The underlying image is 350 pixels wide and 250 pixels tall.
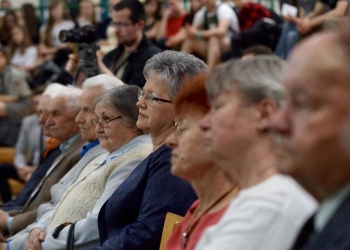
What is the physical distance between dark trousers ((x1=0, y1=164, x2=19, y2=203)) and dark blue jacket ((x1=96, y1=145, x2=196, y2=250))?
191 inches

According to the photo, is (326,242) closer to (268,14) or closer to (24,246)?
(24,246)

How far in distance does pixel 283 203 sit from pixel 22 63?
10.3m

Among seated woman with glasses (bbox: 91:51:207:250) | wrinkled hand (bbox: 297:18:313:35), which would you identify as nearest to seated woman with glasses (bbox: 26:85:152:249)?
seated woman with glasses (bbox: 91:51:207:250)

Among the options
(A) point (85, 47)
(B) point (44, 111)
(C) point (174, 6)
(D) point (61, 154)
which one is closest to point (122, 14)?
(A) point (85, 47)

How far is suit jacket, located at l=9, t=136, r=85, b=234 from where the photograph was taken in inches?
224

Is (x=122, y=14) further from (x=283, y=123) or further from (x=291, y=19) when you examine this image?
(x=283, y=123)

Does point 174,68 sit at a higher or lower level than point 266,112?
lower

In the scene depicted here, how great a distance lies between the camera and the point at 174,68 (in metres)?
4.05

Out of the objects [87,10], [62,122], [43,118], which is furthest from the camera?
[87,10]

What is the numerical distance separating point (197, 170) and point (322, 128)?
Result: 1238mm

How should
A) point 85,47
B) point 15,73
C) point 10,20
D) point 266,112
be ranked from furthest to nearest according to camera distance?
point 10,20 → point 15,73 → point 85,47 → point 266,112

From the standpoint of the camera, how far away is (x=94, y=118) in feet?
16.8

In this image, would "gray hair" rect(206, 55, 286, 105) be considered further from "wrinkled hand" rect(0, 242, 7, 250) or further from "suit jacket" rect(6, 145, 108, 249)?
"wrinkled hand" rect(0, 242, 7, 250)

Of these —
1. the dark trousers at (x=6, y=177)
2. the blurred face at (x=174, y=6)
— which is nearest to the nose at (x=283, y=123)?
the dark trousers at (x=6, y=177)
